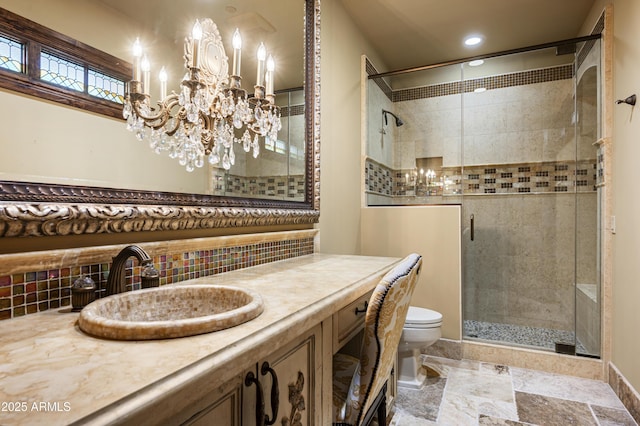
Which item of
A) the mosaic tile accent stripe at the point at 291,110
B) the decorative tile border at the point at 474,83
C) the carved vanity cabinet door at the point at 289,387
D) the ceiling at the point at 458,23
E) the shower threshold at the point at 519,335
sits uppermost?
the ceiling at the point at 458,23

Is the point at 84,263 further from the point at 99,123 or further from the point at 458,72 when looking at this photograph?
the point at 458,72

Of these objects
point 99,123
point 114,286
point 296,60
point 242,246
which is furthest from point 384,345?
point 296,60

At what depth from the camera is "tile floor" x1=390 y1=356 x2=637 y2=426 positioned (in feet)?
6.05

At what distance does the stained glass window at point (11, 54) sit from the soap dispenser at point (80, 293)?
525 millimetres

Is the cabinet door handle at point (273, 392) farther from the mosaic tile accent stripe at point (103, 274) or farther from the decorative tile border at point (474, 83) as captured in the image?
the decorative tile border at point (474, 83)

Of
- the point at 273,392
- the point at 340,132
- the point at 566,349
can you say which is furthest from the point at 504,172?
the point at 273,392

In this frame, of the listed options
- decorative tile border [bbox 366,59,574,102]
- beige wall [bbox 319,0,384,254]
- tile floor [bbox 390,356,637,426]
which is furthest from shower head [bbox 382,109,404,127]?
tile floor [bbox 390,356,637,426]

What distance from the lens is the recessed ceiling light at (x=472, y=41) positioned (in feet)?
10.3

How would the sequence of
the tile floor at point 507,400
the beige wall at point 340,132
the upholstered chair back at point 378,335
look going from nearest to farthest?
the upholstered chair back at point 378,335, the tile floor at point 507,400, the beige wall at point 340,132

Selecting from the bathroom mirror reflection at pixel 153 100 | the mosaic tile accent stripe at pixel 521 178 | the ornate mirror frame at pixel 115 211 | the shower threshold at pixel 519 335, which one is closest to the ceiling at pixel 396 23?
the bathroom mirror reflection at pixel 153 100

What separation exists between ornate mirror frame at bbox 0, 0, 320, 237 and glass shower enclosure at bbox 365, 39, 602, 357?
1.76 m

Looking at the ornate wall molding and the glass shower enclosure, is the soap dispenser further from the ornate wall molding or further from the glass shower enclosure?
the glass shower enclosure

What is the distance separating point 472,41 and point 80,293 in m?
3.57

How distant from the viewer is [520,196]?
131 inches
